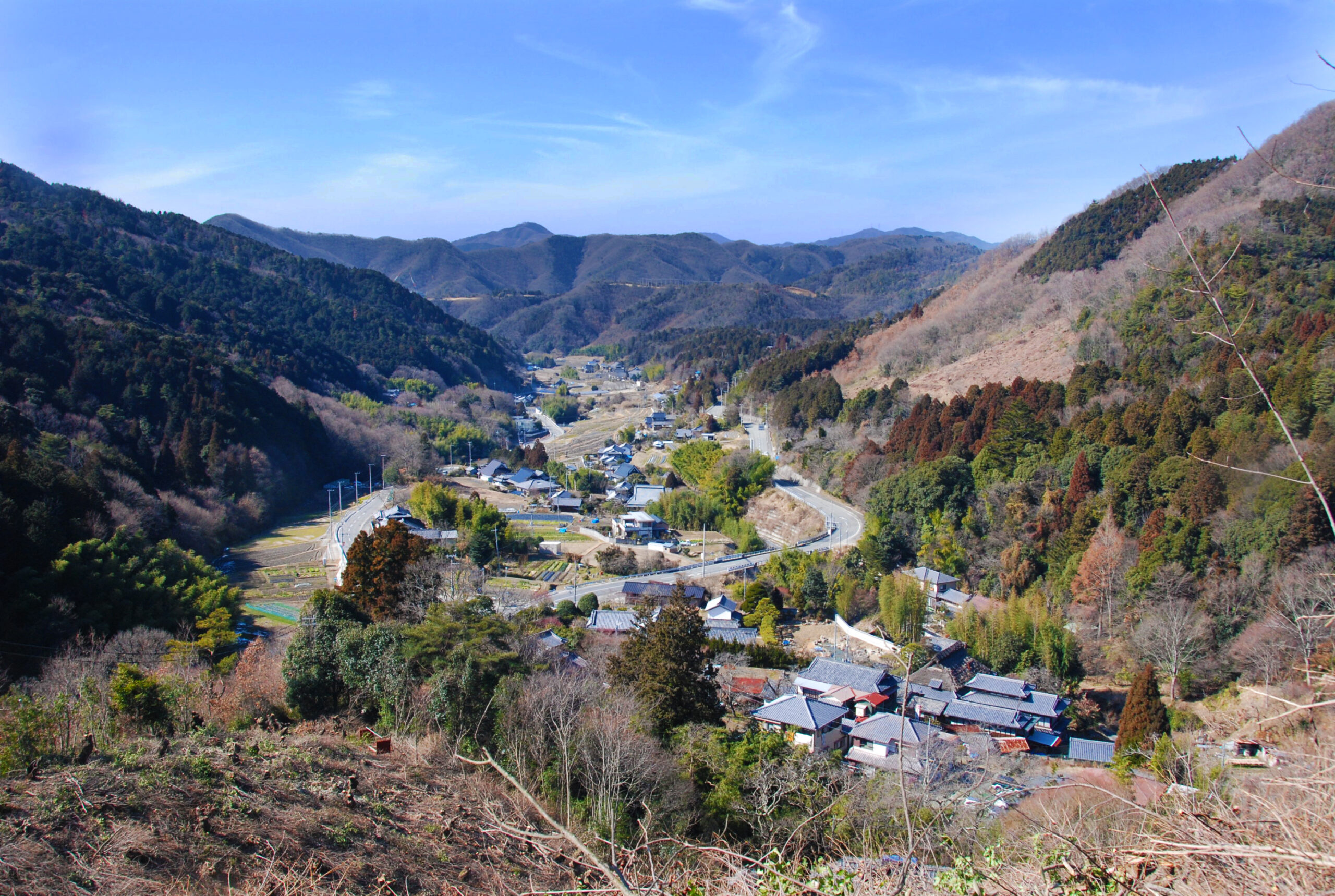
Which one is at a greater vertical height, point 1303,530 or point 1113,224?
point 1113,224

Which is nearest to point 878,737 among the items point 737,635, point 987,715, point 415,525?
point 987,715

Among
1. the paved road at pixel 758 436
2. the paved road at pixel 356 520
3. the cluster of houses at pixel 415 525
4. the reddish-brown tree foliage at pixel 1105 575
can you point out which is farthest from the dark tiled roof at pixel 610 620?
the paved road at pixel 758 436

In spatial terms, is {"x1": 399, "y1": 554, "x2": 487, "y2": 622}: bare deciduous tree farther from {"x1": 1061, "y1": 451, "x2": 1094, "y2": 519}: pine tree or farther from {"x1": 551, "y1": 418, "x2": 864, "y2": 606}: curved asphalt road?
{"x1": 1061, "y1": 451, "x2": 1094, "y2": 519}: pine tree

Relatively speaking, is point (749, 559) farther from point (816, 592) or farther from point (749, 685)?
point (749, 685)

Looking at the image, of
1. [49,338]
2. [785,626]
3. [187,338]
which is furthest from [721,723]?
[187,338]

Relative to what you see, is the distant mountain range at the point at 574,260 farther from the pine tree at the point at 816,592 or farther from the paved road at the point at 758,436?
the pine tree at the point at 816,592

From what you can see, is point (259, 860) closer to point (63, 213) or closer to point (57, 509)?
point (57, 509)
